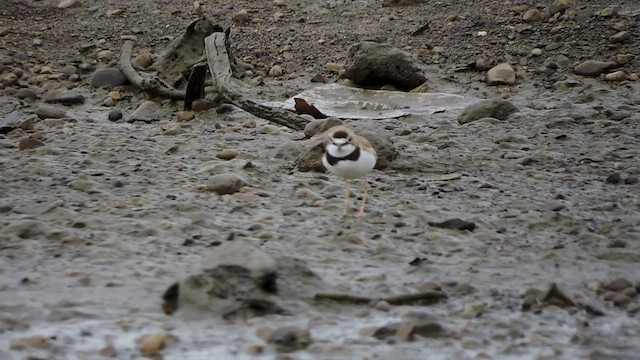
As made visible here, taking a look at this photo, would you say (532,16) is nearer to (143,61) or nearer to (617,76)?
(617,76)

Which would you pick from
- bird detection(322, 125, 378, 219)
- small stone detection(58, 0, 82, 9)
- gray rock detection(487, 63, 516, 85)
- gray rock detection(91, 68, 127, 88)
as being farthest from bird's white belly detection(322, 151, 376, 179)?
small stone detection(58, 0, 82, 9)

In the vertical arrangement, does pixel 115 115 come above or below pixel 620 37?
below

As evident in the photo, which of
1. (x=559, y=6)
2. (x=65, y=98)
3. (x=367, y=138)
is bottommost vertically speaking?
(x=65, y=98)

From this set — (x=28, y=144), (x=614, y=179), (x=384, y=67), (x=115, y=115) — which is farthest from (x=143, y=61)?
(x=614, y=179)

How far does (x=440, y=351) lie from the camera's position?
3896 millimetres

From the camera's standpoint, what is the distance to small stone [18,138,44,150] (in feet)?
24.6

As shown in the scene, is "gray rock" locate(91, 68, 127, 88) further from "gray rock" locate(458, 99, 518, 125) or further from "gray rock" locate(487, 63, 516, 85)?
"gray rock" locate(487, 63, 516, 85)

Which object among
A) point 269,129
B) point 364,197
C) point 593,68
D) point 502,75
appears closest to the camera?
point 364,197

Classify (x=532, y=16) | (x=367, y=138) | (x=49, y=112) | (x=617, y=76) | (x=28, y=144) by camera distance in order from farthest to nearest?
(x=532, y=16), (x=617, y=76), (x=49, y=112), (x=28, y=144), (x=367, y=138)

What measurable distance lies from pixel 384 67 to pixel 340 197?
3425 millimetres

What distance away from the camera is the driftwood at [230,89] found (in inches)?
327

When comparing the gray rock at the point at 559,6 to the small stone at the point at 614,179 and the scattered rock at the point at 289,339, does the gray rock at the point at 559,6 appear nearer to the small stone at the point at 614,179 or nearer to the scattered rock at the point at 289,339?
the small stone at the point at 614,179

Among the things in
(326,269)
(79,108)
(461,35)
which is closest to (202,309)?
(326,269)

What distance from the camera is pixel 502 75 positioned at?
9.72m
